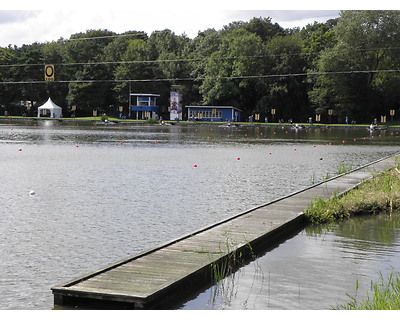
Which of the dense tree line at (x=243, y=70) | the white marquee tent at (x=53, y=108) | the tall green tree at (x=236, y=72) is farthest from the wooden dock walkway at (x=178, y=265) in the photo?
the white marquee tent at (x=53, y=108)

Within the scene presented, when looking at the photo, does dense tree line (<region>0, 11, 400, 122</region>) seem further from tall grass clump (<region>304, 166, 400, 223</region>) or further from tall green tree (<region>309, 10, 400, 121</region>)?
tall grass clump (<region>304, 166, 400, 223</region>)

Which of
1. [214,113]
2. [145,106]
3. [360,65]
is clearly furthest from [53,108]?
[360,65]

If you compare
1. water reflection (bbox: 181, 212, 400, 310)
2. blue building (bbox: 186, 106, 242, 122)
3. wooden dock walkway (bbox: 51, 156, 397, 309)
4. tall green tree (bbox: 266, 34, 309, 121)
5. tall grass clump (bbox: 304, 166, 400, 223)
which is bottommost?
water reflection (bbox: 181, 212, 400, 310)

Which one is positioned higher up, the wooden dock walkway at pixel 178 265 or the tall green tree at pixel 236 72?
the tall green tree at pixel 236 72

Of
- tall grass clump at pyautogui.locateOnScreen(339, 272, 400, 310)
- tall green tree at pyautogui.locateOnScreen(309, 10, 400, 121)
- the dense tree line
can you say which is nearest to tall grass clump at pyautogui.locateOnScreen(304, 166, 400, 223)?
tall grass clump at pyautogui.locateOnScreen(339, 272, 400, 310)

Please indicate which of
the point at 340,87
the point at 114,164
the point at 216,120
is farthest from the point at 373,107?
the point at 114,164

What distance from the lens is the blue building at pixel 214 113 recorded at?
9575cm

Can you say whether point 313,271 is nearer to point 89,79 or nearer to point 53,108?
point 89,79

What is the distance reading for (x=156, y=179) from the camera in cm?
2189

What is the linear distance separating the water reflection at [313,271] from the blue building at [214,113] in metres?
82.8

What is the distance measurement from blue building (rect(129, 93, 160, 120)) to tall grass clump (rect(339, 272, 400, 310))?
92.3 meters

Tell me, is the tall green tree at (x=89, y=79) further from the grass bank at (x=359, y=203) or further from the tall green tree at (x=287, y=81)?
the grass bank at (x=359, y=203)

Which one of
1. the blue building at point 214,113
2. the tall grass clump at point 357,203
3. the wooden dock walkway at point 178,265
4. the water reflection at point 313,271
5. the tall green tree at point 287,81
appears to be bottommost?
the water reflection at point 313,271

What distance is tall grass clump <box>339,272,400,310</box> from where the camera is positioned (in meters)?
7.25
